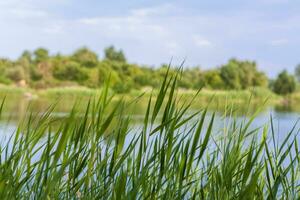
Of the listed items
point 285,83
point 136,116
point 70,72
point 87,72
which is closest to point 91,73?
point 87,72

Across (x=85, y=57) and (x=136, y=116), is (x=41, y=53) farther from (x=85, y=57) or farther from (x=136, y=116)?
(x=136, y=116)

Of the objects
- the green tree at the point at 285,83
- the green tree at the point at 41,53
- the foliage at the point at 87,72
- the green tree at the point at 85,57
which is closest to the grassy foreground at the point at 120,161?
the foliage at the point at 87,72

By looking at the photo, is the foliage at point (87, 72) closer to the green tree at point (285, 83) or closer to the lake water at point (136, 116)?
the green tree at point (285, 83)

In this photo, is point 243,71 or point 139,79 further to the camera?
point 243,71

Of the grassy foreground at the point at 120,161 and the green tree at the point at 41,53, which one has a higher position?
the green tree at the point at 41,53

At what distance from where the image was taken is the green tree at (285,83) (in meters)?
31.2

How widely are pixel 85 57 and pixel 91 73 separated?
179 inches

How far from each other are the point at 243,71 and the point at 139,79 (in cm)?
782

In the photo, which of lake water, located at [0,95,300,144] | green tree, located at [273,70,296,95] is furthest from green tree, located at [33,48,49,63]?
green tree, located at [273,70,296,95]

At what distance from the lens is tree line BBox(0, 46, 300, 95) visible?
2633 cm

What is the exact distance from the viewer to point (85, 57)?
30.8 metres

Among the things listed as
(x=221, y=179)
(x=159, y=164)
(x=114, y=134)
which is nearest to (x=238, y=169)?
(x=221, y=179)

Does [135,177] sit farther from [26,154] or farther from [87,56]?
[87,56]

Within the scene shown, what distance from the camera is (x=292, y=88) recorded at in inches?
1229
